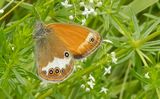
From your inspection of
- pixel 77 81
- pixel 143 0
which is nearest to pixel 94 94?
pixel 77 81

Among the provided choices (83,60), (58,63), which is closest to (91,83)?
(83,60)

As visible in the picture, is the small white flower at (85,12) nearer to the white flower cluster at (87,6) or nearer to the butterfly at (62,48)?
the white flower cluster at (87,6)

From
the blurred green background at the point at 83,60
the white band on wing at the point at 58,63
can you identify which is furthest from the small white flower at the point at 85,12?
the white band on wing at the point at 58,63

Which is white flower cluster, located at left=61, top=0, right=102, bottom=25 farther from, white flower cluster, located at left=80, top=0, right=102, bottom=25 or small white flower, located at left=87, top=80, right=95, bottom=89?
small white flower, located at left=87, top=80, right=95, bottom=89

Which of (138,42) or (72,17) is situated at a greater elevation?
(72,17)

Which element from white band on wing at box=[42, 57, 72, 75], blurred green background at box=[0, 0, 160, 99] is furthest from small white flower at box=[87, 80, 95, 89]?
white band on wing at box=[42, 57, 72, 75]

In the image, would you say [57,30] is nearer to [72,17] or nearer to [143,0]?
[72,17]

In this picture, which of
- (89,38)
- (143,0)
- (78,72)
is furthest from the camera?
(143,0)

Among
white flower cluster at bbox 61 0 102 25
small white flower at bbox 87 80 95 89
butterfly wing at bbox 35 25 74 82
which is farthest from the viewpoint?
small white flower at bbox 87 80 95 89
